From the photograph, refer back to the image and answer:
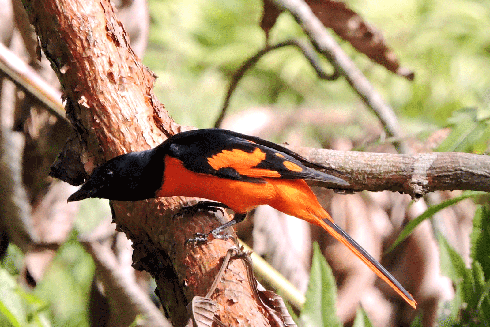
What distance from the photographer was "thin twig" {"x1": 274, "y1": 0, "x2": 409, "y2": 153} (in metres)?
2.69

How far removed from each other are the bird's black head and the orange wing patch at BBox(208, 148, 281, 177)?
0.18 metres

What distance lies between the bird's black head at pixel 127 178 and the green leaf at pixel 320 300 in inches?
29.4

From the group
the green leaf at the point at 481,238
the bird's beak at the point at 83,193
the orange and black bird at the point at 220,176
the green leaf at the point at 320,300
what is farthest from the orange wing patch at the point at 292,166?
the green leaf at the point at 481,238

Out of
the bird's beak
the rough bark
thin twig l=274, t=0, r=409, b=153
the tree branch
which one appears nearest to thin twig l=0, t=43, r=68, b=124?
Answer: the rough bark

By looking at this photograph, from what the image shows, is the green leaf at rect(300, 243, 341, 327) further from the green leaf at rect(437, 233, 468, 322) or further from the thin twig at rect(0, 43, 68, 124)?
the thin twig at rect(0, 43, 68, 124)

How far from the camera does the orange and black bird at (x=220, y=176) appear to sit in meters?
1.62

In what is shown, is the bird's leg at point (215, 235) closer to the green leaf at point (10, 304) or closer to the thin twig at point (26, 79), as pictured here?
the green leaf at point (10, 304)

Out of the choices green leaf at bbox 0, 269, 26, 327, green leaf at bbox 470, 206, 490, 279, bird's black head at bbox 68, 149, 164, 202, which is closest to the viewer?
bird's black head at bbox 68, 149, 164, 202

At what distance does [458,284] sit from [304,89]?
9.60ft

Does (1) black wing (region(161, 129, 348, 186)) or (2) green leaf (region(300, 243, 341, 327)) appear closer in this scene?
(1) black wing (region(161, 129, 348, 186))

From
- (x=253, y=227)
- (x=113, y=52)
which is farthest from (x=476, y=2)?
(x=113, y=52)

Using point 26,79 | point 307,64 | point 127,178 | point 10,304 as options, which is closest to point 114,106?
point 127,178

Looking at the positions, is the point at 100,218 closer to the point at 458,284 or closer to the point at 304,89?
the point at 458,284

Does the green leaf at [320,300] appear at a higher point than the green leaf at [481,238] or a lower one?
lower
